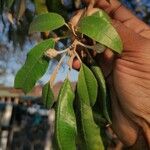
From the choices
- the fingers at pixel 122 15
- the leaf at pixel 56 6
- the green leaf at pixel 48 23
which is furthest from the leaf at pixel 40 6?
the green leaf at pixel 48 23

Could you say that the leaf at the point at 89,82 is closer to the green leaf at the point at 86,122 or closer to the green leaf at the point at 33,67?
the green leaf at the point at 86,122

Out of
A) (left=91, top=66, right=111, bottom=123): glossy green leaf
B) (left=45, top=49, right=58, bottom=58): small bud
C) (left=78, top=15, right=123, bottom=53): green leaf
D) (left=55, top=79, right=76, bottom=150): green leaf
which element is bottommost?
(left=55, top=79, right=76, bottom=150): green leaf

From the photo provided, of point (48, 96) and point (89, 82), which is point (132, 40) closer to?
point (89, 82)

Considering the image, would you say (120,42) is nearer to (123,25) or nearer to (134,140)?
(123,25)

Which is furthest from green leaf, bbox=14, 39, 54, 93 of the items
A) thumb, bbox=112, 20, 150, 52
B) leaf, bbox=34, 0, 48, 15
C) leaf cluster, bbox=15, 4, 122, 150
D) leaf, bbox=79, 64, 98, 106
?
leaf, bbox=34, 0, 48, 15

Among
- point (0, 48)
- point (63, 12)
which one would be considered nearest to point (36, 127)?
point (0, 48)

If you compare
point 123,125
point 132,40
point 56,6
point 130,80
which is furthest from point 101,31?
point 56,6

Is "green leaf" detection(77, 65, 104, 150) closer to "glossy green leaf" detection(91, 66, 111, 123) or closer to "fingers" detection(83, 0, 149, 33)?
"glossy green leaf" detection(91, 66, 111, 123)
